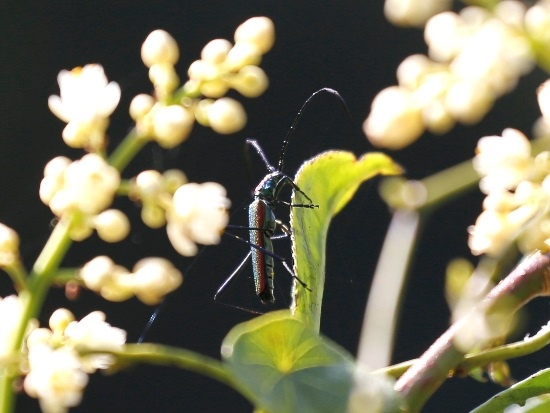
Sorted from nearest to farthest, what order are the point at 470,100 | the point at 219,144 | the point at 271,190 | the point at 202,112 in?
1. the point at 470,100
2. the point at 202,112
3. the point at 271,190
4. the point at 219,144

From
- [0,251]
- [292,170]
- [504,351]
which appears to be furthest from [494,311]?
[292,170]

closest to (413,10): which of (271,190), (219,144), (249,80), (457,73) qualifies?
(457,73)

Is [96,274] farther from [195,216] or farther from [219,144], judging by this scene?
[219,144]

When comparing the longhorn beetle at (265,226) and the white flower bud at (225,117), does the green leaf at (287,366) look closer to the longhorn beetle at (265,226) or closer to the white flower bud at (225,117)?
the white flower bud at (225,117)

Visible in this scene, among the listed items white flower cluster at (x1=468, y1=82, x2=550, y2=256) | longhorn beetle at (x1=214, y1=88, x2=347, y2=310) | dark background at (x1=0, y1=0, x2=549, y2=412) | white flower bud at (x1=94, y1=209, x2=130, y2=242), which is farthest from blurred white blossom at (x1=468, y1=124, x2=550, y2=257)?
dark background at (x1=0, y1=0, x2=549, y2=412)

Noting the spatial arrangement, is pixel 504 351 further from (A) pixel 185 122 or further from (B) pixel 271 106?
(B) pixel 271 106

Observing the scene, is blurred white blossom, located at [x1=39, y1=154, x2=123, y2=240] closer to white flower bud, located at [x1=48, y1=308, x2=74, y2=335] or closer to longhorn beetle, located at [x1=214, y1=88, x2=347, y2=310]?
white flower bud, located at [x1=48, y1=308, x2=74, y2=335]

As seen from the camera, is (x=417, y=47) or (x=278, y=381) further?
(x=417, y=47)
